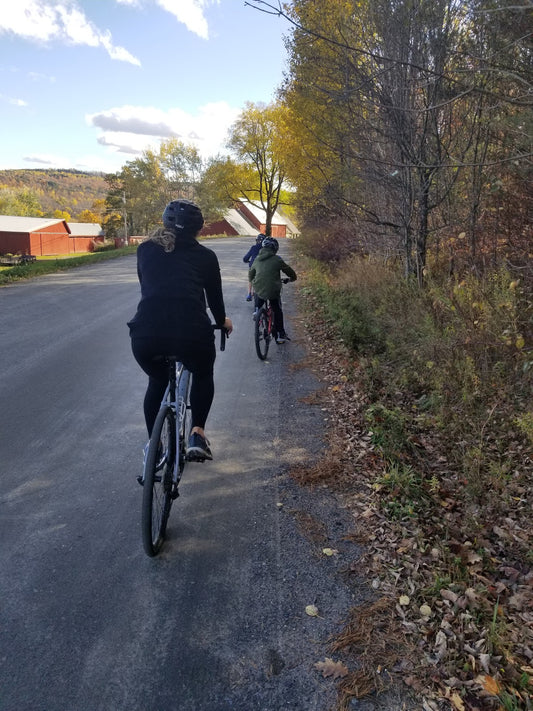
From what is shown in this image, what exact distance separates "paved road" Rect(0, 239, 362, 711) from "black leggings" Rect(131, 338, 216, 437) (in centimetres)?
87

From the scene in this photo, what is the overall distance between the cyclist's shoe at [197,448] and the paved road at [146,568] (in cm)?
54

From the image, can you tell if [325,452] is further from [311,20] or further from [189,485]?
[311,20]

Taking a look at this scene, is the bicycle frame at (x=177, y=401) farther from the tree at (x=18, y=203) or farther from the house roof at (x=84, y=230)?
the tree at (x=18, y=203)

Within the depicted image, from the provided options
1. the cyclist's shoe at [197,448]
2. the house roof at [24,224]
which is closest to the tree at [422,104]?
the cyclist's shoe at [197,448]

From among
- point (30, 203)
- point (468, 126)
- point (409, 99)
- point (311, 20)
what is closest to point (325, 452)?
point (468, 126)

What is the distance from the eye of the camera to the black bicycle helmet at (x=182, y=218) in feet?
11.0

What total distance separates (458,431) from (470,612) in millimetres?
2409

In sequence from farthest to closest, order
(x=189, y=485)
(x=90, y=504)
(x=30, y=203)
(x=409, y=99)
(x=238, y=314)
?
1. (x=30, y=203)
2. (x=238, y=314)
3. (x=409, y=99)
4. (x=189, y=485)
5. (x=90, y=504)

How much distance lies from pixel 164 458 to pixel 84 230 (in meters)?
82.2

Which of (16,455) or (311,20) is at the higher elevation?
(311,20)

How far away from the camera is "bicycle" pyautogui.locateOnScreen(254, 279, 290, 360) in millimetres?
8031

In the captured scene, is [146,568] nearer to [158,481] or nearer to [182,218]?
[158,481]

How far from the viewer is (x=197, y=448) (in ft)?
11.6

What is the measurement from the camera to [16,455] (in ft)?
14.8
